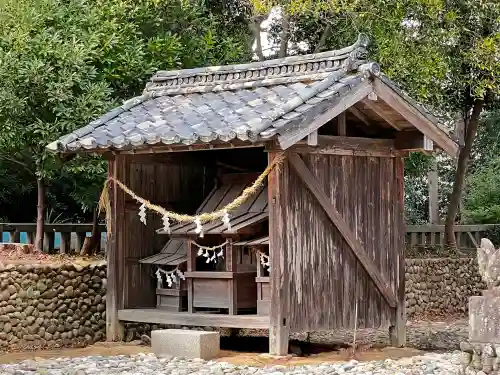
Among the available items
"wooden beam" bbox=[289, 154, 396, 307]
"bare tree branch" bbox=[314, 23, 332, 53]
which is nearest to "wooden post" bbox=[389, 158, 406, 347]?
"wooden beam" bbox=[289, 154, 396, 307]

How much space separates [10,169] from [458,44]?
32.3 ft

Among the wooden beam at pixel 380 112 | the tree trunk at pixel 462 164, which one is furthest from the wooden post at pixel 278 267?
the tree trunk at pixel 462 164

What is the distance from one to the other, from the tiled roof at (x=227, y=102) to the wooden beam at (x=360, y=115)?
0.69m

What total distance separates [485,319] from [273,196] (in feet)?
12.4

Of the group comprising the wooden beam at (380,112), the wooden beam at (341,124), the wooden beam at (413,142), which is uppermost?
the wooden beam at (380,112)

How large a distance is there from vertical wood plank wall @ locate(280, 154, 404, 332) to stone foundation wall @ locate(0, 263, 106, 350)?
13.0 feet

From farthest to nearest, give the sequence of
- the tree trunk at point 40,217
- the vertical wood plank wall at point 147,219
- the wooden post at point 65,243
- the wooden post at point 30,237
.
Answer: the wooden post at point 30,237, the wooden post at point 65,243, the tree trunk at point 40,217, the vertical wood plank wall at point 147,219

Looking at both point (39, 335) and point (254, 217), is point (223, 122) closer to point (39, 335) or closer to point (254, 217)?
point (254, 217)

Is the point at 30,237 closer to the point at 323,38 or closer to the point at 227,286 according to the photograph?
the point at 227,286

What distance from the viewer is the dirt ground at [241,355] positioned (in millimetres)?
11336

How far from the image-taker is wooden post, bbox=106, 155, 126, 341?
13539 mm

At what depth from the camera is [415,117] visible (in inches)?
494

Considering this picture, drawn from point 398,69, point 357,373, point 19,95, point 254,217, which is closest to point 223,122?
point 254,217

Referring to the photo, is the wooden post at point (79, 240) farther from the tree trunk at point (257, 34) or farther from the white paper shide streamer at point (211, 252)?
the tree trunk at point (257, 34)
